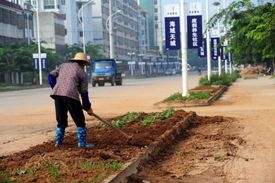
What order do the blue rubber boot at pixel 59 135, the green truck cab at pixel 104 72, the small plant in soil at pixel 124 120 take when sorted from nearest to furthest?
the blue rubber boot at pixel 59 135 → the small plant in soil at pixel 124 120 → the green truck cab at pixel 104 72

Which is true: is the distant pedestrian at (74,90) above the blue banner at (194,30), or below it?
below

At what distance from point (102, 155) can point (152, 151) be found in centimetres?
143

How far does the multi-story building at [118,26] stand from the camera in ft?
401

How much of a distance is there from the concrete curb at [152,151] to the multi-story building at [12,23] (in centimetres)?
6707

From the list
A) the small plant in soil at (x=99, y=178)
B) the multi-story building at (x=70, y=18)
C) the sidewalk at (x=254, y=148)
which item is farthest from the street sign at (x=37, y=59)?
the small plant in soil at (x=99, y=178)

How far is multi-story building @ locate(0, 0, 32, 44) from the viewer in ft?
259

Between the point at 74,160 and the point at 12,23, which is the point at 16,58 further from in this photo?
the point at 74,160

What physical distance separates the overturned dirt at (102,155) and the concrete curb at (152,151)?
0.10 meters

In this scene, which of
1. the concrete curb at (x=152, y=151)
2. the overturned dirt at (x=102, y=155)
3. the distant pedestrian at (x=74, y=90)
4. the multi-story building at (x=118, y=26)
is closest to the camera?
the overturned dirt at (x=102, y=155)

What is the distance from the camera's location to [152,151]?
10.0m

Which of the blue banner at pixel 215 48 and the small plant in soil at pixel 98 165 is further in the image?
the blue banner at pixel 215 48

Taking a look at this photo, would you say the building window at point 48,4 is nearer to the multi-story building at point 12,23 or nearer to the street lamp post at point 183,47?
the multi-story building at point 12,23

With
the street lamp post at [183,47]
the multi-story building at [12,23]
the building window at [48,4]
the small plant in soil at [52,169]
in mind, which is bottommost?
the small plant in soil at [52,169]

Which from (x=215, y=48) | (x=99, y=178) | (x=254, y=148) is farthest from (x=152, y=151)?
(x=215, y=48)
